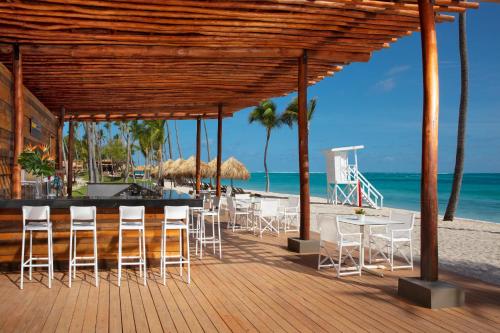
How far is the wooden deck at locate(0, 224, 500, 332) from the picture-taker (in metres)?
3.72

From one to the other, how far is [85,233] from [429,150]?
433 cm

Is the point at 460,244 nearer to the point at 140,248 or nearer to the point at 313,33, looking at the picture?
the point at 313,33

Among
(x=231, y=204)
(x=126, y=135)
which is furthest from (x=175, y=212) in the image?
(x=126, y=135)

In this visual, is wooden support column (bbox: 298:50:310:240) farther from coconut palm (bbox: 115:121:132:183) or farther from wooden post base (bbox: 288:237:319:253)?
coconut palm (bbox: 115:121:132:183)

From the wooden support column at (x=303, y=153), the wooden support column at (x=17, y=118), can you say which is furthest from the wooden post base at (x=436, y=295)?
the wooden support column at (x=17, y=118)

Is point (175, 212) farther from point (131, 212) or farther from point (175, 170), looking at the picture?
point (175, 170)

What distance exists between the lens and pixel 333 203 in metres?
22.1

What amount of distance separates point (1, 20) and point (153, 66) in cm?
269

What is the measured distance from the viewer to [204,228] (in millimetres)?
6938

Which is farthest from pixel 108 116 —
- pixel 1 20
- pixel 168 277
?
pixel 168 277

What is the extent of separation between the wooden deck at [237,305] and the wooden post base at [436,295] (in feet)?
0.31

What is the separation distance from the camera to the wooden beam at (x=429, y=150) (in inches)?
177

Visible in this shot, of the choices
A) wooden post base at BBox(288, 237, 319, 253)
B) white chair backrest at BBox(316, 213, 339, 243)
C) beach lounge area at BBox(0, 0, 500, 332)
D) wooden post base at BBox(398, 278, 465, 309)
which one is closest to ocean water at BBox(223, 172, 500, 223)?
wooden post base at BBox(288, 237, 319, 253)

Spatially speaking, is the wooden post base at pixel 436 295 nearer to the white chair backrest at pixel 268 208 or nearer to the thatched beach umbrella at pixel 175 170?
the white chair backrest at pixel 268 208
